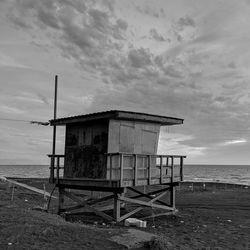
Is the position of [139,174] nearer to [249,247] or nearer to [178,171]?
[178,171]

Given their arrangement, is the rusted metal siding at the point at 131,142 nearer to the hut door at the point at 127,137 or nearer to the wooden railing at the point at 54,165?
the hut door at the point at 127,137

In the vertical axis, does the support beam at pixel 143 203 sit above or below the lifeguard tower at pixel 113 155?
below

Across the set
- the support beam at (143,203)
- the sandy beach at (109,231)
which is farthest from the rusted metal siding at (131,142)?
the sandy beach at (109,231)

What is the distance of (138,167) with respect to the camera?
17281 millimetres

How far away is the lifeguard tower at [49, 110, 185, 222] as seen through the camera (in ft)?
51.3

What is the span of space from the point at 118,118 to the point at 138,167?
2.77m

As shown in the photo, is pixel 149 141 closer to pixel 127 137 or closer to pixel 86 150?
pixel 127 137

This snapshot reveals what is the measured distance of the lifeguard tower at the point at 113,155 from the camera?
616 inches

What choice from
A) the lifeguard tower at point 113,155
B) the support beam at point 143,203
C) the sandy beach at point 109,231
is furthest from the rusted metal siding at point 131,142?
the sandy beach at point 109,231

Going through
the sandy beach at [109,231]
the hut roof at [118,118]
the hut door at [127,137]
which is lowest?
the sandy beach at [109,231]

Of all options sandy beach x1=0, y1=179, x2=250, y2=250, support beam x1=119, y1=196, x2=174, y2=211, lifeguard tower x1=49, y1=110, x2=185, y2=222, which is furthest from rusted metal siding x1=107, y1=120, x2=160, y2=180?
sandy beach x1=0, y1=179, x2=250, y2=250

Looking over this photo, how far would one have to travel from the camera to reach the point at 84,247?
9.14 metres

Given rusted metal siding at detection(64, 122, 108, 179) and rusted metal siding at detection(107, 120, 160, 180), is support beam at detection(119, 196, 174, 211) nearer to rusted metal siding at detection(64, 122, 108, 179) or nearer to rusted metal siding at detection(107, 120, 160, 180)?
rusted metal siding at detection(107, 120, 160, 180)

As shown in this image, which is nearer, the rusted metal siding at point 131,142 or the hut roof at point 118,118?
the hut roof at point 118,118
